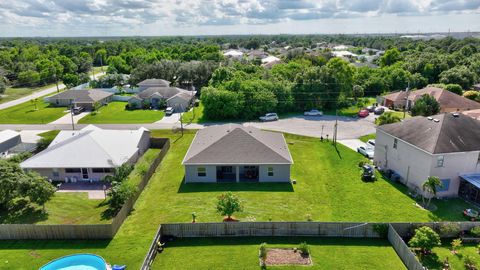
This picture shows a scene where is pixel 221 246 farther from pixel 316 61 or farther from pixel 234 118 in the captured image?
pixel 316 61

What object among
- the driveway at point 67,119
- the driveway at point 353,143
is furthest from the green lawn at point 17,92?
the driveway at point 353,143

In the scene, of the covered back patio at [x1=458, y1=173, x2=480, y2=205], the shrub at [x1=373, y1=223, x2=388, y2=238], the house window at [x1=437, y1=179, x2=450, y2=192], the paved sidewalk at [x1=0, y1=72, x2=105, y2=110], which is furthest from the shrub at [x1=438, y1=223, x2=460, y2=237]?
the paved sidewalk at [x1=0, y1=72, x2=105, y2=110]

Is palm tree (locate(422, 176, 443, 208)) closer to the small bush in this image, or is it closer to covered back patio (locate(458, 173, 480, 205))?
covered back patio (locate(458, 173, 480, 205))

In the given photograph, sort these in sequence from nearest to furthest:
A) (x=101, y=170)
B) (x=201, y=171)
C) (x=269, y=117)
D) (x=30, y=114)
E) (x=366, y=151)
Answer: (x=201, y=171)
(x=101, y=170)
(x=366, y=151)
(x=269, y=117)
(x=30, y=114)

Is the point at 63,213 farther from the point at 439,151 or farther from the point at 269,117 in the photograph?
the point at 269,117

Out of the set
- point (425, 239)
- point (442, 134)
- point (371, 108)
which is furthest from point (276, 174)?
point (371, 108)
